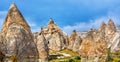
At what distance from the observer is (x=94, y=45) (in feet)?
192

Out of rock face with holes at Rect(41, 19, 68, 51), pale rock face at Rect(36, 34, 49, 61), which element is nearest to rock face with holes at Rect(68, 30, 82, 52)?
rock face with holes at Rect(41, 19, 68, 51)

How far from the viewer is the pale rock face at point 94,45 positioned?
186 ft

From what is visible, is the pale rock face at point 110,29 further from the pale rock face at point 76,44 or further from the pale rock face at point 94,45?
the pale rock face at point 94,45

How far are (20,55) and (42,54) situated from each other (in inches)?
1926

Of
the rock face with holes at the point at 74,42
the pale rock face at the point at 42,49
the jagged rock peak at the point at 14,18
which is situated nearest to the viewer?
the jagged rock peak at the point at 14,18

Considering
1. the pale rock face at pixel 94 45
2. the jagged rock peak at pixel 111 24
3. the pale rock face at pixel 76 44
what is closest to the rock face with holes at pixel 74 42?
the pale rock face at pixel 76 44

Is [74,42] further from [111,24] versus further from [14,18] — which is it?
[14,18]

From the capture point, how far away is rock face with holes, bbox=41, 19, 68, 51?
388ft

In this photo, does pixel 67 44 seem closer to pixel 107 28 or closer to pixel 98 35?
pixel 107 28

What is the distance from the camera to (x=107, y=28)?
120m

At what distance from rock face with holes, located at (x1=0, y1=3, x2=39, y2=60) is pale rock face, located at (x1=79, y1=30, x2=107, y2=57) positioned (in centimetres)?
2703

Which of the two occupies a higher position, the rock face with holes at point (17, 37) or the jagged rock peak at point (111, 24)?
the jagged rock peak at point (111, 24)

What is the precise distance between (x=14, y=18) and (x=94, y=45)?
29.2 meters

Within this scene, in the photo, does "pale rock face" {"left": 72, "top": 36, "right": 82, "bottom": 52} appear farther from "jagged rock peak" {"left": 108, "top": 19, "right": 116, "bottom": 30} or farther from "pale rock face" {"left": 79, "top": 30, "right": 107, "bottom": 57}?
"pale rock face" {"left": 79, "top": 30, "right": 107, "bottom": 57}
